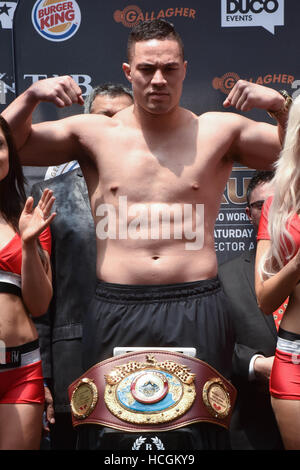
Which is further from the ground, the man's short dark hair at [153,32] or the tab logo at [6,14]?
the tab logo at [6,14]

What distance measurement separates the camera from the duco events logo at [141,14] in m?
3.78

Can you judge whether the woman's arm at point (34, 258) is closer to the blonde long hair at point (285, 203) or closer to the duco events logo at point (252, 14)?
the blonde long hair at point (285, 203)

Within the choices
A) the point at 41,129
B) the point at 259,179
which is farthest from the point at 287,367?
the point at 259,179

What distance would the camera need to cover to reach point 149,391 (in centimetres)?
262

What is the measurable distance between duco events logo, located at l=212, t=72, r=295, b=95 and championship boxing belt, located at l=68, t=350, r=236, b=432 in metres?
1.64

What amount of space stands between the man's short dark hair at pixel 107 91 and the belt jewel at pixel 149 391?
55.4 inches

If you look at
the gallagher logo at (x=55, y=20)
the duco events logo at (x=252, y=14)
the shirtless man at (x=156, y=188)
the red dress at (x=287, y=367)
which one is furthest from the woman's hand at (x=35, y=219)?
the duco events logo at (x=252, y=14)

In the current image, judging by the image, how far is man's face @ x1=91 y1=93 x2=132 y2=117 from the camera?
11.5 feet

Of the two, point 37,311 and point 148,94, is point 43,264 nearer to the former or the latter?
point 37,311

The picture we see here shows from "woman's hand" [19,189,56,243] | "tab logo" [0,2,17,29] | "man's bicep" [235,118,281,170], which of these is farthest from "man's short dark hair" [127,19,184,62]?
"tab logo" [0,2,17,29]

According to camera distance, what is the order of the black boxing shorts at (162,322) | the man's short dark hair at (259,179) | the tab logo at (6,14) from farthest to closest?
the tab logo at (6,14) < the man's short dark hair at (259,179) < the black boxing shorts at (162,322)

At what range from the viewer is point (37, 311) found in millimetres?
2666

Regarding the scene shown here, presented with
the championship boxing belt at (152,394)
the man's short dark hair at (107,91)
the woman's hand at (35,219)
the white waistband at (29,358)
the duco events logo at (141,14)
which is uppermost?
the duco events logo at (141,14)

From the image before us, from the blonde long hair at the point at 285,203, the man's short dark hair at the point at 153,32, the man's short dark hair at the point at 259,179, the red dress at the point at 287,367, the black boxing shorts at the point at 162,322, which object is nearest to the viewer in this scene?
the red dress at the point at 287,367
